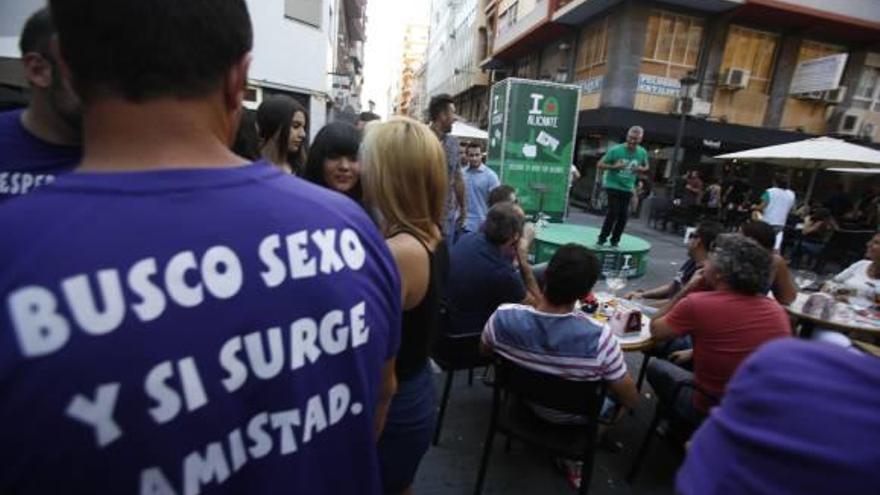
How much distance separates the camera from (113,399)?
1.97 ft

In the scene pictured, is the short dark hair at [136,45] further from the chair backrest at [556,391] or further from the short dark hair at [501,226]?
the short dark hair at [501,226]

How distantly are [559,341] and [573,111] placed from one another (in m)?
7.50

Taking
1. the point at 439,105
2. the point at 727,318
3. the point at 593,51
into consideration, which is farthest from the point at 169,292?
the point at 593,51

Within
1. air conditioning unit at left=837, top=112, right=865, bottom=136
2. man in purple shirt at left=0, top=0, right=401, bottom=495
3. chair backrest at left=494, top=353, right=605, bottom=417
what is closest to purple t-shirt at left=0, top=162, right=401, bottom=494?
man in purple shirt at left=0, top=0, right=401, bottom=495

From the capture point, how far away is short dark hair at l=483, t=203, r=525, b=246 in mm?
3012

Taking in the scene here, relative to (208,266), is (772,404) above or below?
below

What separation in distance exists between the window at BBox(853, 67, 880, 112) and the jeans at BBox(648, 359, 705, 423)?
21814 mm

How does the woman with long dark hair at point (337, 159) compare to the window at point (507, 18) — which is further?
the window at point (507, 18)

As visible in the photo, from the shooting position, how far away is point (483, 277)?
118 inches

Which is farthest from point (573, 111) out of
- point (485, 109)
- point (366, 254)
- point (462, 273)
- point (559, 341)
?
point (485, 109)

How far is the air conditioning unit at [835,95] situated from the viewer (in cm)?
1690

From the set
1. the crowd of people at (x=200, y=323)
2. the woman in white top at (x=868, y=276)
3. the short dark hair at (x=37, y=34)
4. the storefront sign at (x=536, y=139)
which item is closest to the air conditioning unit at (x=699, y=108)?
the storefront sign at (x=536, y=139)

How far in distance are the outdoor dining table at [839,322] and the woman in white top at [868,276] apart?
1.43 ft

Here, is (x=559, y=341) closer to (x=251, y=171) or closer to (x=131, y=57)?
(x=251, y=171)
